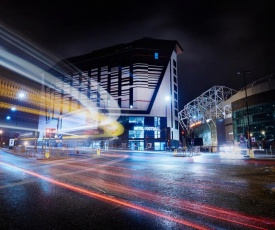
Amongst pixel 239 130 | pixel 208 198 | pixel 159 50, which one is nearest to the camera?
pixel 208 198

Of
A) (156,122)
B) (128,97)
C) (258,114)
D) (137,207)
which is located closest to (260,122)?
(258,114)

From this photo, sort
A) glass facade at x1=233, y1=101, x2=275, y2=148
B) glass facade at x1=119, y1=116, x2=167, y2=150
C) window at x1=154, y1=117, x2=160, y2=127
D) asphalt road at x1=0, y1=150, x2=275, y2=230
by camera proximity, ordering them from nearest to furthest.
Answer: asphalt road at x1=0, y1=150, x2=275, y2=230 → glass facade at x1=233, y1=101, x2=275, y2=148 → glass facade at x1=119, y1=116, x2=167, y2=150 → window at x1=154, y1=117, x2=160, y2=127

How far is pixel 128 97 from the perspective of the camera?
280 feet

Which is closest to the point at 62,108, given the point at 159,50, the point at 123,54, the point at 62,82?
the point at 62,82

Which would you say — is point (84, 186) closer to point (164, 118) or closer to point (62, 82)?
point (164, 118)

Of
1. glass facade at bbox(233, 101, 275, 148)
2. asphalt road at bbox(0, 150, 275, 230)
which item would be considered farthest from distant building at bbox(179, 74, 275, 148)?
asphalt road at bbox(0, 150, 275, 230)

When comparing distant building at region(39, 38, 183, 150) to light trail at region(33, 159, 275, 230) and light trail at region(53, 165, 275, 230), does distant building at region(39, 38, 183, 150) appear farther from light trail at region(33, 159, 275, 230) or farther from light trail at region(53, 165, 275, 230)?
light trail at region(53, 165, 275, 230)

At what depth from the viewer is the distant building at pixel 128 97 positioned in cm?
7794

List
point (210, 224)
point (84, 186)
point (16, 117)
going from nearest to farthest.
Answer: point (210, 224) < point (84, 186) < point (16, 117)

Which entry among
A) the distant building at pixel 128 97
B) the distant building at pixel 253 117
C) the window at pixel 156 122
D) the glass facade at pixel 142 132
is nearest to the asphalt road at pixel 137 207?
the distant building at pixel 253 117

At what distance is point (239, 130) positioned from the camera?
77312 mm

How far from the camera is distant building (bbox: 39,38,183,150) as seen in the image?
77.9 m

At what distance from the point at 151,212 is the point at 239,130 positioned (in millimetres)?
80060

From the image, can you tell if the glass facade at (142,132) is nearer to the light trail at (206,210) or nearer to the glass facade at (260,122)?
the glass facade at (260,122)
